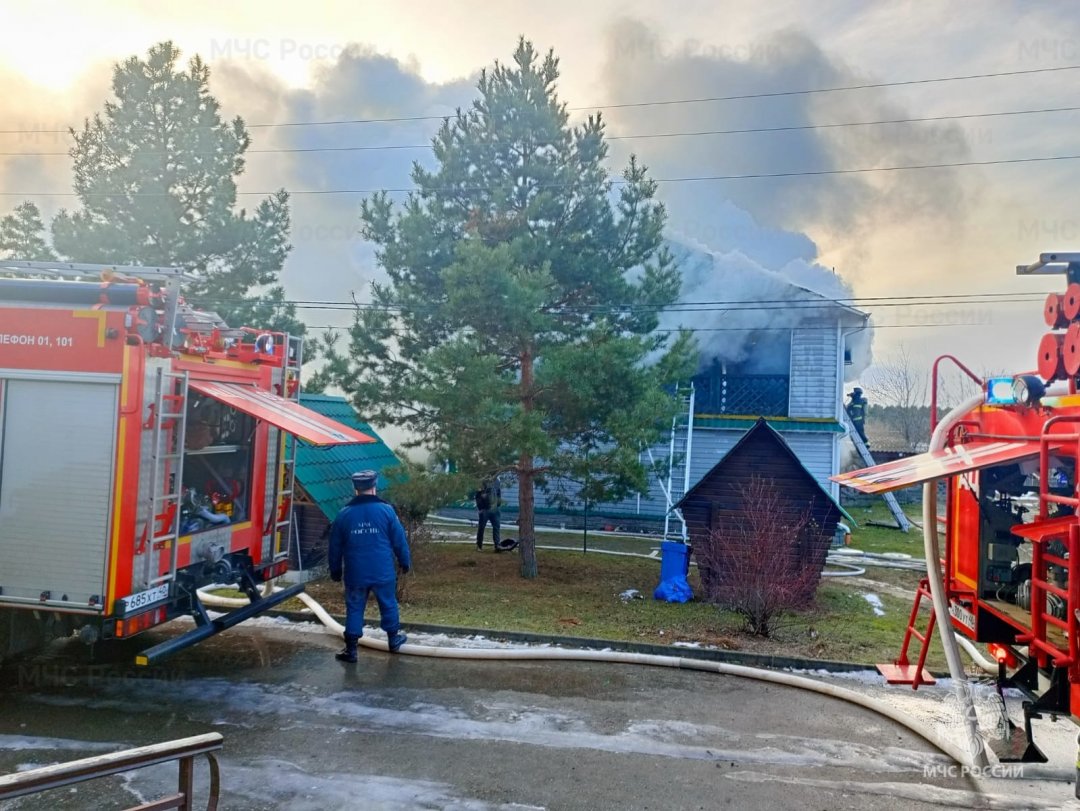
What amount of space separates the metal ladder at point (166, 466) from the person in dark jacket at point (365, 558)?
1.42 meters

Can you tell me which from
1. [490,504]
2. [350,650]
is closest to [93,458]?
[350,650]

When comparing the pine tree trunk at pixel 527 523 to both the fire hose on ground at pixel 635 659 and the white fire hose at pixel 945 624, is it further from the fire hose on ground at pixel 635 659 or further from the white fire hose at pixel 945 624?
the white fire hose at pixel 945 624

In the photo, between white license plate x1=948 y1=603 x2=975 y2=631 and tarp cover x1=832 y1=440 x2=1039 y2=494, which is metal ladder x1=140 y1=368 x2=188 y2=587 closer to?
tarp cover x1=832 y1=440 x2=1039 y2=494

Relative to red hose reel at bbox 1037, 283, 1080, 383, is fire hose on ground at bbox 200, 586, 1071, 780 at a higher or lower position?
lower

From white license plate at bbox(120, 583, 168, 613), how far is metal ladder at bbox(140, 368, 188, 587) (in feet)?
0.17

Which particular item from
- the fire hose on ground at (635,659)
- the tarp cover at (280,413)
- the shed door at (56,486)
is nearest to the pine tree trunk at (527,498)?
the fire hose on ground at (635,659)

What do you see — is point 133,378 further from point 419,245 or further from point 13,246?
point 13,246

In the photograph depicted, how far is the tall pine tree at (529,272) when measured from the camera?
10.5 m

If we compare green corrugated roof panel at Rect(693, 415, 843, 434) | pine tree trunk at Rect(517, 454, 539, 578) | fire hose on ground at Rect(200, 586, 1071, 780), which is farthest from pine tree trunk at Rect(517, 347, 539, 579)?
green corrugated roof panel at Rect(693, 415, 843, 434)

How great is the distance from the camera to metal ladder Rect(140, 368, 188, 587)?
17.0ft

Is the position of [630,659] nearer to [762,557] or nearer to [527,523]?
[762,557]

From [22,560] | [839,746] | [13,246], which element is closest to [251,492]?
[22,560]

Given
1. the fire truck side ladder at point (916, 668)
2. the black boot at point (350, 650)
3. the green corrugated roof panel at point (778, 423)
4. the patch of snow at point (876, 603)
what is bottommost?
the patch of snow at point (876, 603)

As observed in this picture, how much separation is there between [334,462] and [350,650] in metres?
5.51
